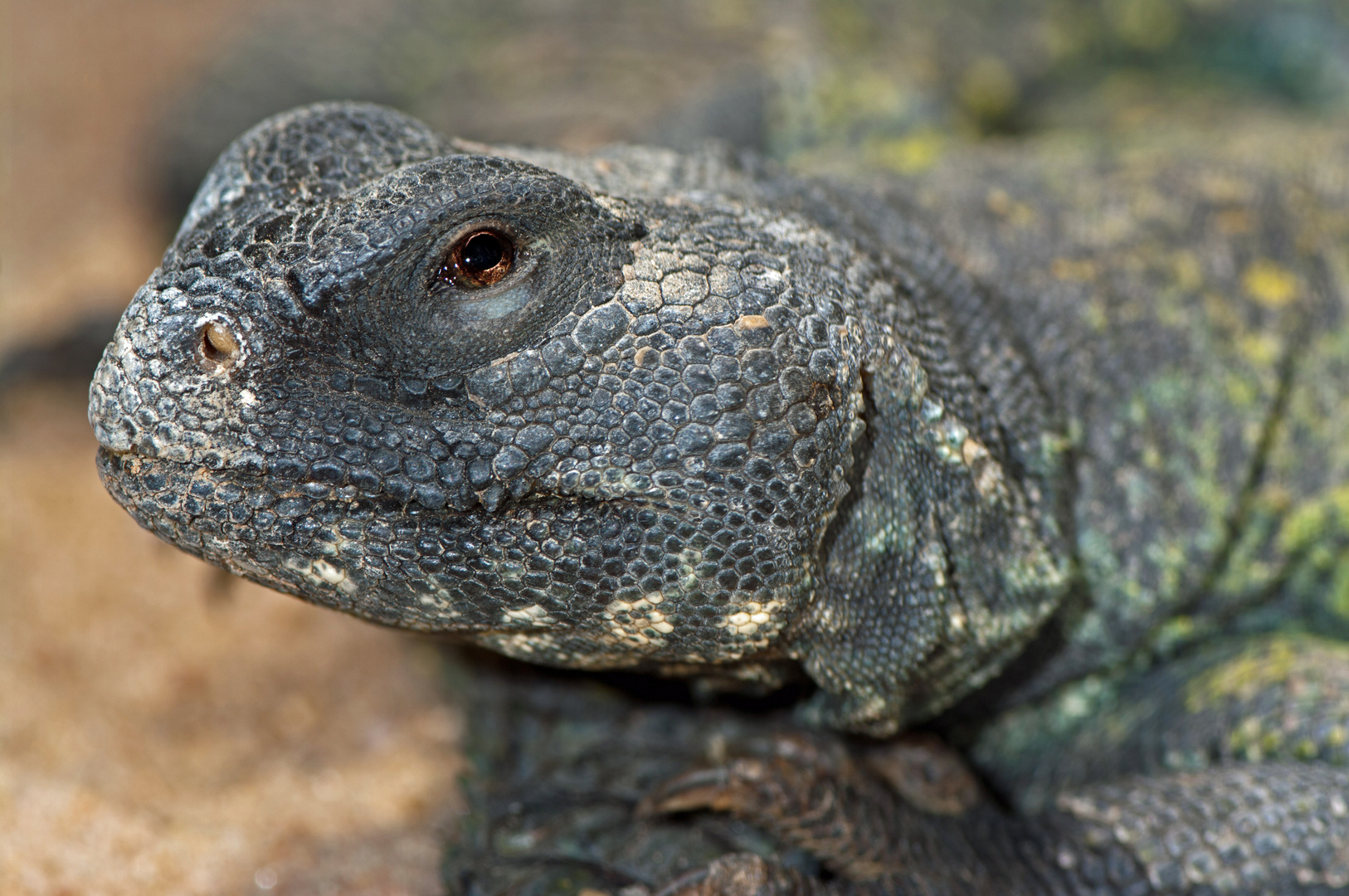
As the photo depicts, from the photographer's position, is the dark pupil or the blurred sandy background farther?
the blurred sandy background

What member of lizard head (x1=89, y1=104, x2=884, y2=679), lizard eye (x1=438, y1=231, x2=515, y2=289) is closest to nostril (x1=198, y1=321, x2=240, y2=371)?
lizard head (x1=89, y1=104, x2=884, y2=679)

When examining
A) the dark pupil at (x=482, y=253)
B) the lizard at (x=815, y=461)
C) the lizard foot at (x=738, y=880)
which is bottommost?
the lizard foot at (x=738, y=880)

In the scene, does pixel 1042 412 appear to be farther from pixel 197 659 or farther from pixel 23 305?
pixel 23 305

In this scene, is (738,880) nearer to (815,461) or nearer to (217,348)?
(815,461)

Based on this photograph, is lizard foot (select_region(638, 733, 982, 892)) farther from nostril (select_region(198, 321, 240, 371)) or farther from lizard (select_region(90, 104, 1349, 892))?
nostril (select_region(198, 321, 240, 371))

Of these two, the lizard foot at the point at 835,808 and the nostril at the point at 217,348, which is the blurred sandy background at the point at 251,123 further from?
the nostril at the point at 217,348

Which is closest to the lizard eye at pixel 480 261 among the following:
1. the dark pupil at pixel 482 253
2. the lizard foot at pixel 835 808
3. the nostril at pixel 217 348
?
the dark pupil at pixel 482 253

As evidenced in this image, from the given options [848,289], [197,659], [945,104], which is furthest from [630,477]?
[945,104]
